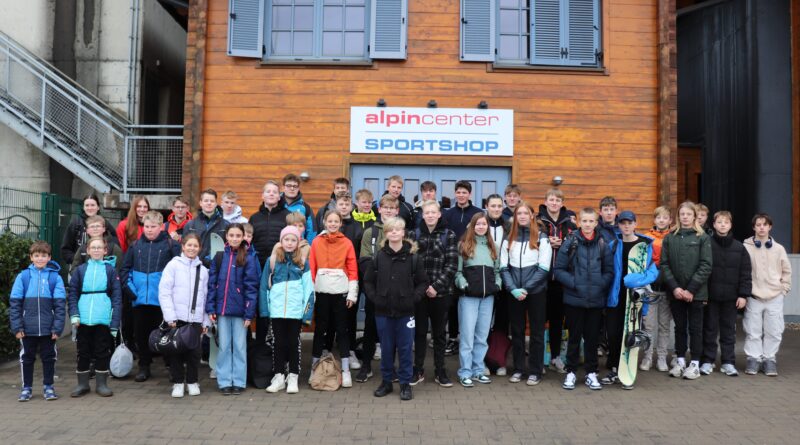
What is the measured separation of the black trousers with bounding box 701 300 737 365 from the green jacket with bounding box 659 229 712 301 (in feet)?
0.86

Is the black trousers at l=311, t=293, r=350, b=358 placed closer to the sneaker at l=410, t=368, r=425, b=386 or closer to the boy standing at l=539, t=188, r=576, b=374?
the sneaker at l=410, t=368, r=425, b=386

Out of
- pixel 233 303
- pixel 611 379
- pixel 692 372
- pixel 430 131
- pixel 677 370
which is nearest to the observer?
pixel 233 303

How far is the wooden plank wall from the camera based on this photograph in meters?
9.23

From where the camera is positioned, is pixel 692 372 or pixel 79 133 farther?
pixel 79 133

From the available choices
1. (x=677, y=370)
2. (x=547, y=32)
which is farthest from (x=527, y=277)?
(x=547, y=32)

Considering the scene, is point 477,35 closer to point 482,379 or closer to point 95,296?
point 482,379

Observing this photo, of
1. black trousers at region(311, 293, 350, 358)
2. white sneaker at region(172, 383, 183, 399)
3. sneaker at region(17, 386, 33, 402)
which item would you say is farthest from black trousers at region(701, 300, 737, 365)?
sneaker at region(17, 386, 33, 402)

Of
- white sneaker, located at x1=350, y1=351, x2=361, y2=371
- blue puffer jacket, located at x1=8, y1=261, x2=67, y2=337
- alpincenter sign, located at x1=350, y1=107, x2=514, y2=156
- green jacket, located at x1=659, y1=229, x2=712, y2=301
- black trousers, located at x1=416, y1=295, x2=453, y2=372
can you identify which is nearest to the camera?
blue puffer jacket, located at x1=8, y1=261, x2=67, y2=337

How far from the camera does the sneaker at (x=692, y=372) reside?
6.89 m

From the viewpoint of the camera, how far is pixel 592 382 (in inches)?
253

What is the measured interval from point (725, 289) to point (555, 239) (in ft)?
6.53

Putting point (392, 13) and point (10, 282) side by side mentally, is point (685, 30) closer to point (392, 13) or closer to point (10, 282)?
point (392, 13)

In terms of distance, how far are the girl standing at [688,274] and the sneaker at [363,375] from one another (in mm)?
3360

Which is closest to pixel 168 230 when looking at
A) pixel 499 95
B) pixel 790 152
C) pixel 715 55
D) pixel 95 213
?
pixel 95 213
